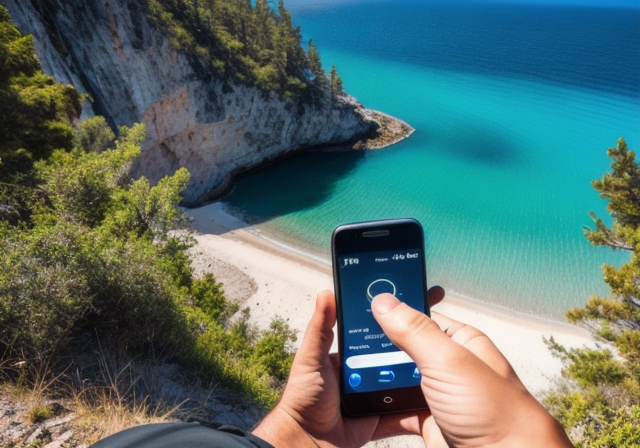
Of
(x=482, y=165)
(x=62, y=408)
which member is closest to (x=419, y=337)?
(x=62, y=408)


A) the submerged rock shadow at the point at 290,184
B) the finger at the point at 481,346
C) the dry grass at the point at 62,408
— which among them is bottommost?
the submerged rock shadow at the point at 290,184

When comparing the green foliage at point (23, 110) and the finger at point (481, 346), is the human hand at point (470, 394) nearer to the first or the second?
the finger at point (481, 346)

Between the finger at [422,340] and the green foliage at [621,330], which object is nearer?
the finger at [422,340]

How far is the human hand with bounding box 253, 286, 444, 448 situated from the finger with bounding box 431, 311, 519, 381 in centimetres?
68

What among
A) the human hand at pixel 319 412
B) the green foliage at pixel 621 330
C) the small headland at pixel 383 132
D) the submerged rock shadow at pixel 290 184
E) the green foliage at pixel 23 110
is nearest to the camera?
the human hand at pixel 319 412

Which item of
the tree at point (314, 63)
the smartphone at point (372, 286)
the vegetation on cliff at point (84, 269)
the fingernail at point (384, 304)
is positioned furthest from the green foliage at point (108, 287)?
the tree at point (314, 63)

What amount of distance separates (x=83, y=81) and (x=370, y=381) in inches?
885

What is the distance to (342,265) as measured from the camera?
310 cm

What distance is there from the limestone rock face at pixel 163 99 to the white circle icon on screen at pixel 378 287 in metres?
19.6

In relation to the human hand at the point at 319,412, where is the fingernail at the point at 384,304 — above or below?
above

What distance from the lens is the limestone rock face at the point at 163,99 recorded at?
1908cm

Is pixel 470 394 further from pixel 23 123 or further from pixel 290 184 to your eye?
pixel 290 184

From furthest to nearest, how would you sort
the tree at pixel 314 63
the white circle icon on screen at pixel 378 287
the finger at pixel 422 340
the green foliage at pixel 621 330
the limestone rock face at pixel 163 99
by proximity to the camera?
1. the tree at pixel 314 63
2. the limestone rock face at pixel 163 99
3. the green foliage at pixel 621 330
4. the white circle icon on screen at pixel 378 287
5. the finger at pixel 422 340

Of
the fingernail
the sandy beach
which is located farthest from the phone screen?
the sandy beach
